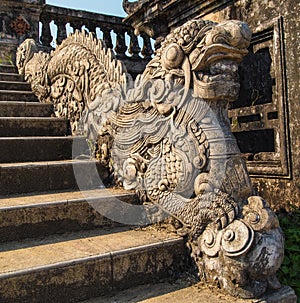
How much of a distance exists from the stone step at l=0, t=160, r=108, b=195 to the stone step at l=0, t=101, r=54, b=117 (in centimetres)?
139

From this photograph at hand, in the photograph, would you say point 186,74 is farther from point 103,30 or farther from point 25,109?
point 103,30

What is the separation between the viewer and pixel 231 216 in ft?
6.89

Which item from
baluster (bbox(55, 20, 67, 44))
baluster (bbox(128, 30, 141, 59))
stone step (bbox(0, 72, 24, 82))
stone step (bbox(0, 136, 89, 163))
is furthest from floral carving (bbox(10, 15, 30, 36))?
stone step (bbox(0, 136, 89, 163))

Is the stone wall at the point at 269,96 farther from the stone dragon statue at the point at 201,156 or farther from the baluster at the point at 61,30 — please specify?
the baluster at the point at 61,30

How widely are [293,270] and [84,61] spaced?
2731mm

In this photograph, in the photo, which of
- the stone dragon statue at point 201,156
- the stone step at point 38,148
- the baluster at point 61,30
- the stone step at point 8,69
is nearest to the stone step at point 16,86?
the stone step at point 8,69

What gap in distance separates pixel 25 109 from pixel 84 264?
111 inches

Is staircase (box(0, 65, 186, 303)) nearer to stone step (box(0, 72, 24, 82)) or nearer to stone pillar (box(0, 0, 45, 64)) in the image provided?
stone step (box(0, 72, 24, 82))

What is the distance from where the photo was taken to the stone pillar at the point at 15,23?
250 inches

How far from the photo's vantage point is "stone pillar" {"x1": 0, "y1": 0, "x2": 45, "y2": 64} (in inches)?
250

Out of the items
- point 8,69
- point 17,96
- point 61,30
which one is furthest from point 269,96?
point 61,30

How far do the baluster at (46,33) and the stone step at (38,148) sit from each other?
4125mm

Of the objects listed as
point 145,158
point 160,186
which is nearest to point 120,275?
point 160,186

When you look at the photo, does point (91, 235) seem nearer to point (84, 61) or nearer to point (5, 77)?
point (84, 61)
